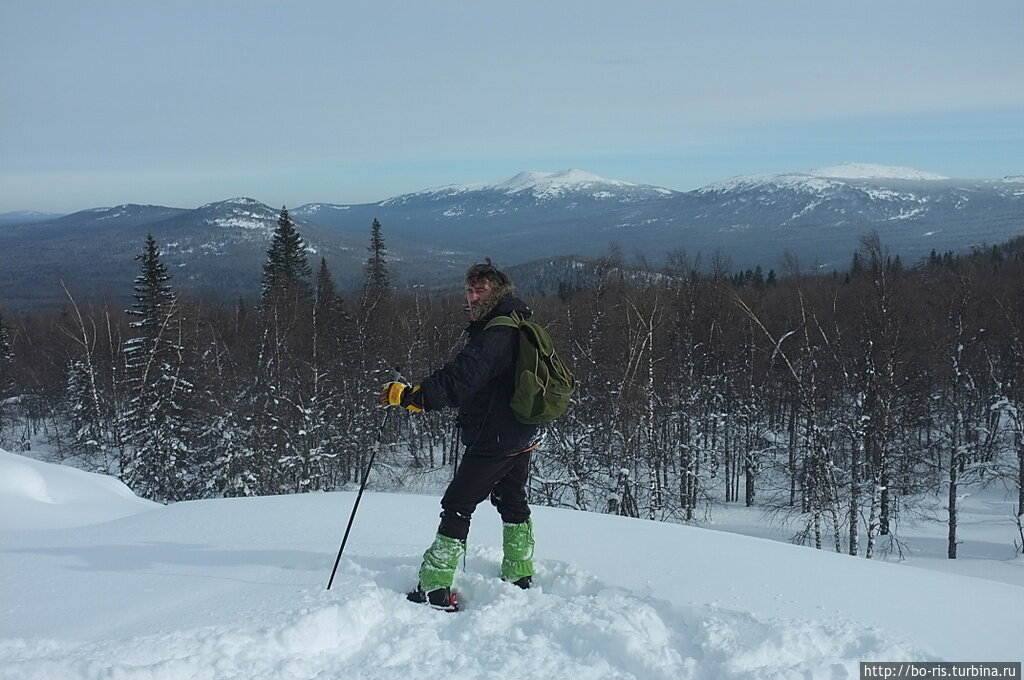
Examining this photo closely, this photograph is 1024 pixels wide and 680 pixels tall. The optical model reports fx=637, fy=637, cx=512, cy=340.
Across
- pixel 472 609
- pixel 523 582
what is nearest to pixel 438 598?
pixel 472 609

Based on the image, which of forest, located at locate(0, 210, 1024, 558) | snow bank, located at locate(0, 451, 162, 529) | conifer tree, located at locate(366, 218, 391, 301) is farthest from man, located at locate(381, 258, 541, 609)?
conifer tree, located at locate(366, 218, 391, 301)

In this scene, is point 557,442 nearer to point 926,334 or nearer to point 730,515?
point 730,515

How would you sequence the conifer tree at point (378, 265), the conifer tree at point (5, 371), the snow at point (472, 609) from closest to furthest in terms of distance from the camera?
the snow at point (472, 609)
the conifer tree at point (378, 265)
the conifer tree at point (5, 371)

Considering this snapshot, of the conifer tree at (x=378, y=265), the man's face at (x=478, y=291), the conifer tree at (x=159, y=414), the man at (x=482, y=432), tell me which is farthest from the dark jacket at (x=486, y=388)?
the conifer tree at (x=378, y=265)

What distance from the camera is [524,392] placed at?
3912mm

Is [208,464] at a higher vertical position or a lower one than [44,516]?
lower

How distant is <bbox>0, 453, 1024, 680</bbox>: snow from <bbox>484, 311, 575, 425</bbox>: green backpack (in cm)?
113

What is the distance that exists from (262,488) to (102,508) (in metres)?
17.4

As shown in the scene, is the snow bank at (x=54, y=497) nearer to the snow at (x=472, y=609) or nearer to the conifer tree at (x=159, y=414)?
the snow at (x=472, y=609)

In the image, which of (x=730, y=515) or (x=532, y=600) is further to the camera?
(x=730, y=515)

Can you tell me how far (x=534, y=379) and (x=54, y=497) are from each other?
5263 millimetres

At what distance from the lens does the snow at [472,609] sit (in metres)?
3.15

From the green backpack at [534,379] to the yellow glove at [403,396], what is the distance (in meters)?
0.57

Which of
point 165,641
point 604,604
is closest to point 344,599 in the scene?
point 165,641
